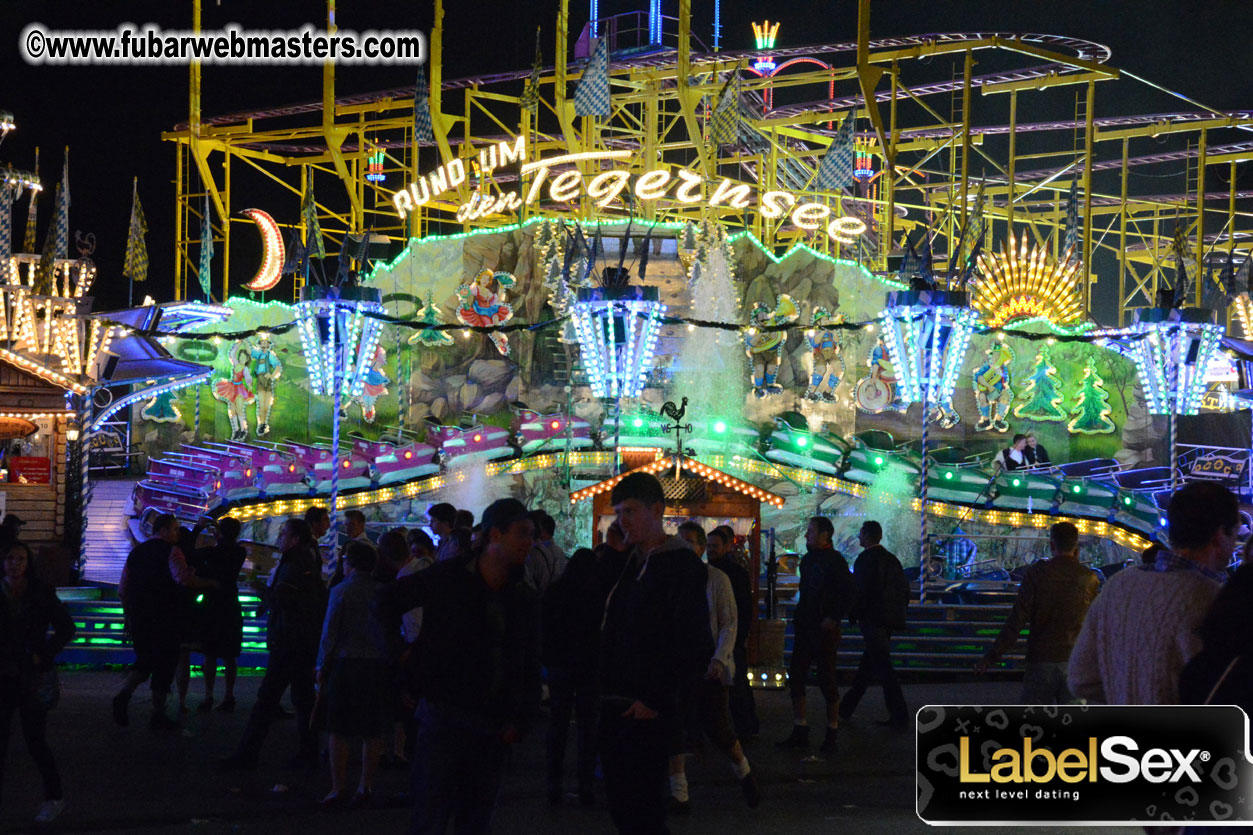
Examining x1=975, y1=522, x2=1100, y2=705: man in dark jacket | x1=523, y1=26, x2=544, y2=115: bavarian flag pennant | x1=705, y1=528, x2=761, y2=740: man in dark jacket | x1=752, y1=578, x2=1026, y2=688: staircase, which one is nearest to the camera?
x1=975, y1=522, x2=1100, y2=705: man in dark jacket

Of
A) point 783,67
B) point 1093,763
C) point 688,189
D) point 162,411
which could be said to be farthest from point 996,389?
point 1093,763

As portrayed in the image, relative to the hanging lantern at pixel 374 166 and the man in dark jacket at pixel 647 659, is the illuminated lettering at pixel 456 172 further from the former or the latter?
the man in dark jacket at pixel 647 659

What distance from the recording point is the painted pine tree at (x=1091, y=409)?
32.4 metres

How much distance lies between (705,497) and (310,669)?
8.46 m

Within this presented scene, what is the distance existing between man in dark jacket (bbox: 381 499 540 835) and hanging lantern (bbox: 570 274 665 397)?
1812 cm

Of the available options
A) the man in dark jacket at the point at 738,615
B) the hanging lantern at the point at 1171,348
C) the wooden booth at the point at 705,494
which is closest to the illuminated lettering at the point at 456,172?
the hanging lantern at the point at 1171,348

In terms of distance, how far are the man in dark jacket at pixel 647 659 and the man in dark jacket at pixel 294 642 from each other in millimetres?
4704

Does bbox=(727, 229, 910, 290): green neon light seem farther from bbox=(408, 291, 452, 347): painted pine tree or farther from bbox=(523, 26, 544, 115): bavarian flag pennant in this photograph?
bbox=(408, 291, 452, 347): painted pine tree

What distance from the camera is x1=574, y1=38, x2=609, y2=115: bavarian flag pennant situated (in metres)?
28.4

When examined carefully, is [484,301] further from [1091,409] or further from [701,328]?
[1091,409]

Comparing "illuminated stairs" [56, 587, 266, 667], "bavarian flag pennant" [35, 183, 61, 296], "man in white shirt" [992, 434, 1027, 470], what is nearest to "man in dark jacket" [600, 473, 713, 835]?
"illuminated stairs" [56, 587, 266, 667]

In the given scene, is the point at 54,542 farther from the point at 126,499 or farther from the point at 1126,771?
the point at 1126,771

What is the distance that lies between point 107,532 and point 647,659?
23.3 m

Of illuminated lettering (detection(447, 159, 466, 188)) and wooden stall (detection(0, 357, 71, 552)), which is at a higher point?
illuminated lettering (detection(447, 159, 466, 188))
